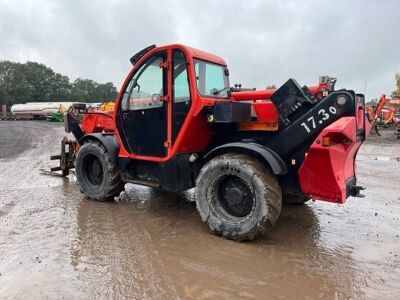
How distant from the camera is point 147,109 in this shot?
551 cm

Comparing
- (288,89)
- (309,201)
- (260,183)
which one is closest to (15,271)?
(260,183)

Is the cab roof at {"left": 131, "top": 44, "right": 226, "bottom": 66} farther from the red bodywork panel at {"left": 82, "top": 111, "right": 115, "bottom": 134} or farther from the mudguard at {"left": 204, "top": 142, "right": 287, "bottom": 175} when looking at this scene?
the red bodywork panel at {"left": 82, "top": 111, "right": 115, "bottom": 134}

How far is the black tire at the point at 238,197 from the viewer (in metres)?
4.32

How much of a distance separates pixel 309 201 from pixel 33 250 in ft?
14.1

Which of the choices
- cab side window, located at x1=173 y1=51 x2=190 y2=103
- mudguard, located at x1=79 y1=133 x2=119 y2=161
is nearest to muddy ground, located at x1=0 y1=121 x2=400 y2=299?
mudguard, located at x1=79 y1=133 x2=119 y2=161

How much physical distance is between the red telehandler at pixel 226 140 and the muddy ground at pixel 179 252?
1.44 feet

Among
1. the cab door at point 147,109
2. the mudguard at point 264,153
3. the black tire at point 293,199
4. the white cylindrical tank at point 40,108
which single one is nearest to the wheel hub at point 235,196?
the mudguard at point 264,153

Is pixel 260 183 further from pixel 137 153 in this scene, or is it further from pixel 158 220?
pixel 137 153

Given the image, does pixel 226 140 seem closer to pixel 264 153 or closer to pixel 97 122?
pixel 264 153

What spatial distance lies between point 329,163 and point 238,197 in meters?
1.17

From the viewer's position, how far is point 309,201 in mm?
6387

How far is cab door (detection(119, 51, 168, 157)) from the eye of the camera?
529cm

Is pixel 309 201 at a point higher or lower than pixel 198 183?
lower

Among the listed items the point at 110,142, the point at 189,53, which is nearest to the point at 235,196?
the point at 189,53
